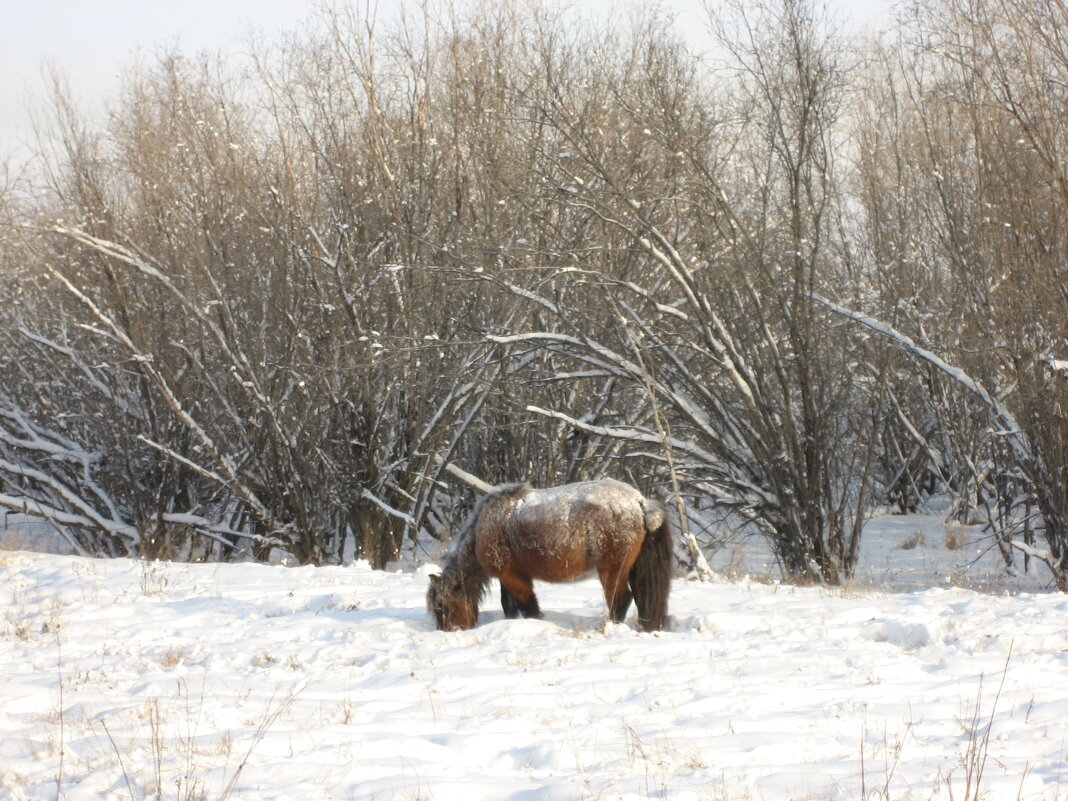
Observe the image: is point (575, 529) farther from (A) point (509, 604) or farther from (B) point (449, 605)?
(B) point (449, 605)

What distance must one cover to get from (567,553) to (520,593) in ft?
1.79

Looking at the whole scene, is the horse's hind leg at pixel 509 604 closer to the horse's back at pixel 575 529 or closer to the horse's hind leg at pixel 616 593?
the horse's back at pixel 575 529

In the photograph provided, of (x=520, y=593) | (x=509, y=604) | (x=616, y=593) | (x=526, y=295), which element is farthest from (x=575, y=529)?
(x=526, y=295)

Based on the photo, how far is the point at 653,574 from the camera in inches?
265

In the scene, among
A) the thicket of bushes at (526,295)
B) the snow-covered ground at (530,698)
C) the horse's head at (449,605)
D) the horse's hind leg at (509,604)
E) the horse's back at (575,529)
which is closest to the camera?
the snow-covered ground at (530,698)

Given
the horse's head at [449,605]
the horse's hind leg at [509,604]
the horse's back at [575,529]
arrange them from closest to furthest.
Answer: the horse's back at [575,529] → the horse's head at [449,605] → the horse's hind leg at [509,604]

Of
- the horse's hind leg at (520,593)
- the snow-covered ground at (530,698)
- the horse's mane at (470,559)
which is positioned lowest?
the snow-covered ground at (530,698)

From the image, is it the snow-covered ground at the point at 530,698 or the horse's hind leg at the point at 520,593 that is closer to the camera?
the snow-covered ground at the point at 530,698

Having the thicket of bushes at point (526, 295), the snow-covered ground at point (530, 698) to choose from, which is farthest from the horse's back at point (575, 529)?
the thicket of bushes at point (526, 295)

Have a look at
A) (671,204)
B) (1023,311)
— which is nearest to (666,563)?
(1023,311)

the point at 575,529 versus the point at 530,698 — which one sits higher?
the point at 575,529

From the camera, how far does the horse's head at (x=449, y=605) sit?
691cm

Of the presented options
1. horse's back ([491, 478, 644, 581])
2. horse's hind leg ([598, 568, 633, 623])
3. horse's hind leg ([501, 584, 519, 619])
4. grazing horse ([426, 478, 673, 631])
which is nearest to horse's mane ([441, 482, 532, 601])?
grazing horse ([426, 478, 673, 631])

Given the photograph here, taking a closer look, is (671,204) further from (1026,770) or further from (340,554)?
(1026,770)
